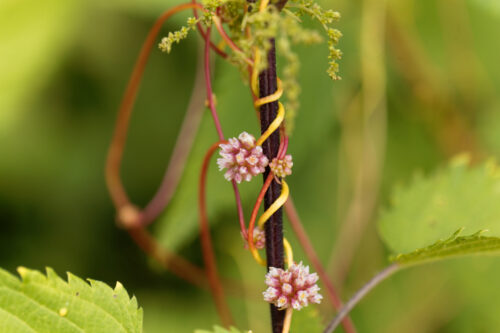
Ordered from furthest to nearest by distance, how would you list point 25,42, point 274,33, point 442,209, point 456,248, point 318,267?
point 25,42
point 318,267
point 442,209
point 456,248
point 274,33

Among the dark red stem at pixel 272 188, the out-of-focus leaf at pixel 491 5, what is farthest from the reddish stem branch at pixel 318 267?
the out-of-focus leaf at pixel 491 5

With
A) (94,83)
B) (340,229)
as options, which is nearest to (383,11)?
(340,229)

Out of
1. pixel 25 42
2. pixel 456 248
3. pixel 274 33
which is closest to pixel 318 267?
pixel 456 248

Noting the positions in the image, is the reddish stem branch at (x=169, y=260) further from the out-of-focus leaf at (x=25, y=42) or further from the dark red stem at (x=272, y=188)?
the dark red stem at (x=272, y=188)

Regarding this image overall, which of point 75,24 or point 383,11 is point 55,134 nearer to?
point 75,24

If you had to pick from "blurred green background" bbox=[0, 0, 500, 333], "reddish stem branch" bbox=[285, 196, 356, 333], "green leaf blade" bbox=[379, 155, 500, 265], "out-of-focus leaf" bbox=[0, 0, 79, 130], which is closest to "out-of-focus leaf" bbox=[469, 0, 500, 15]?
"blurred green background" bbox=[0, 0, 500, 333]

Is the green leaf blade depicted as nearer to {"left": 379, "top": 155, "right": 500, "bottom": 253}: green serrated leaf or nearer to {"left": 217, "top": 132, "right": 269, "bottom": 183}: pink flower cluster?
{"left": 379, "top": 155, "right": 500, "bottom": 253}: green serrated leaf

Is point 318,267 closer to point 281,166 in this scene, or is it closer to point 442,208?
point 442,208
